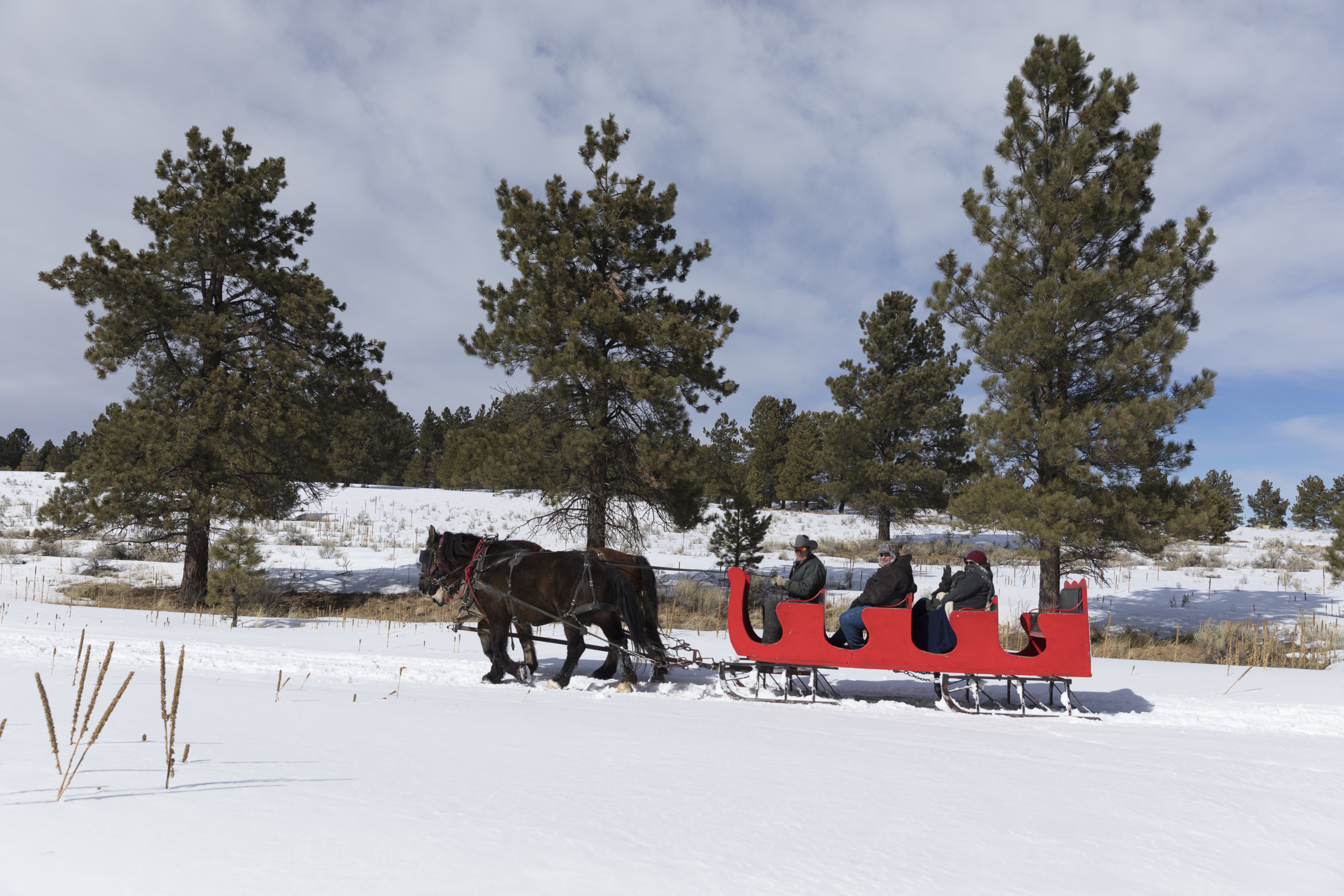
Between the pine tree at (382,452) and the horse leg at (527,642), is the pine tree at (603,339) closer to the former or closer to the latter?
the horse leg at (527,642)

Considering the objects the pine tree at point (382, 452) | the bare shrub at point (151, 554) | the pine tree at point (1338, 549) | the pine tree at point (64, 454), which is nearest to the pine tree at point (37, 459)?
the pine tree at point (64, 454)

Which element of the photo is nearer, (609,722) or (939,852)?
(939,852)

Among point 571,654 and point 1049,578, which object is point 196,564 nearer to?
point 571,654

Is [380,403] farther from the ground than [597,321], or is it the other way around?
[597,321]

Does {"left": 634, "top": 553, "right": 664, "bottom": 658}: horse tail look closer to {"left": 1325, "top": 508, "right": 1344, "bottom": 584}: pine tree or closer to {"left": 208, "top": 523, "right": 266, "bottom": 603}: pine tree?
{"left": 208, "top": 523, "right": 266, "bottom": 603}: pine tree

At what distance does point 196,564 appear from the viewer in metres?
16.4

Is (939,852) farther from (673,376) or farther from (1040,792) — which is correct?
(673,376)

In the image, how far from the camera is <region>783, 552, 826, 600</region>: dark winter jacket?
7.44 m

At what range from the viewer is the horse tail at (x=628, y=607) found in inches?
300

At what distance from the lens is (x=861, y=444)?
2884 centimetres

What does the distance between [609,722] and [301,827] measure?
3.15 metres

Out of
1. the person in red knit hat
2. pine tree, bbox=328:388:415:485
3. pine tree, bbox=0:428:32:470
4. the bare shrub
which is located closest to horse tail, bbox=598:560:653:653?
the person in red knit hat

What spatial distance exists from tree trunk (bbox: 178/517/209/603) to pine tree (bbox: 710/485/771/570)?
11.6 meters

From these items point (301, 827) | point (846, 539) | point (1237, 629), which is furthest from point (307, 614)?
point (846, 539)
